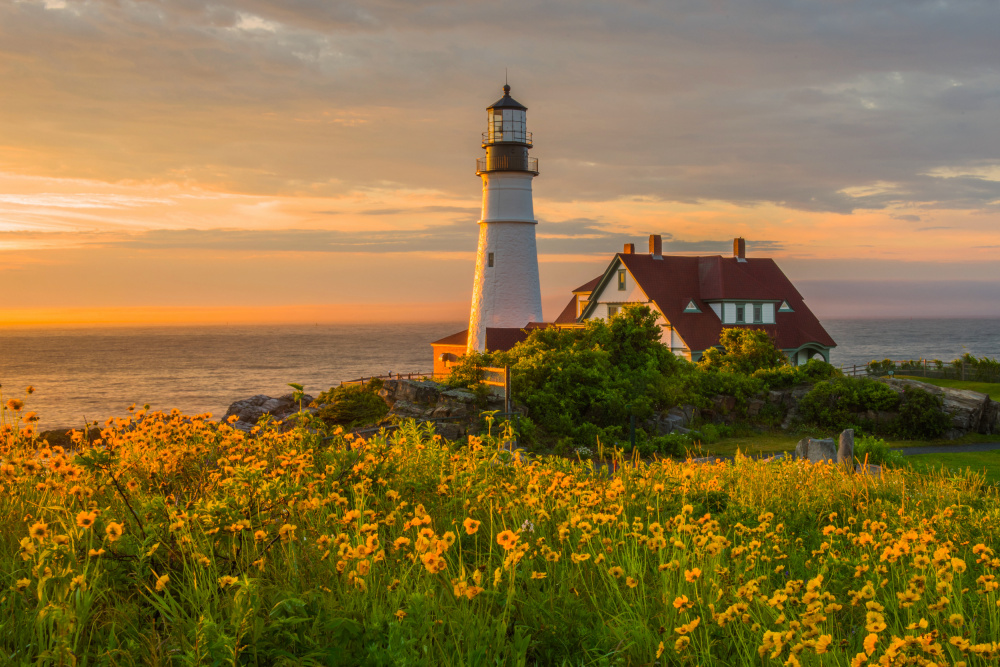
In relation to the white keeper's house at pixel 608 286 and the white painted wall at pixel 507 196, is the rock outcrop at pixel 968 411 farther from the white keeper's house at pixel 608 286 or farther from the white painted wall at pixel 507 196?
the white painted wall at pixel 507 196

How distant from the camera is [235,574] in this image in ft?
13.6

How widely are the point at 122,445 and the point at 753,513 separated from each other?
5818 millimetres

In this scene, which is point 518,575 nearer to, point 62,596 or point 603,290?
point 62,596

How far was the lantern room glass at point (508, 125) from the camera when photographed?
1382 inches

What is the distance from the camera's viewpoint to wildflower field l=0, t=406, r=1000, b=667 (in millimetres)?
3334

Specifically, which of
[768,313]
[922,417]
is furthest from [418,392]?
[768,313]

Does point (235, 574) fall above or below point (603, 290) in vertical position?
below

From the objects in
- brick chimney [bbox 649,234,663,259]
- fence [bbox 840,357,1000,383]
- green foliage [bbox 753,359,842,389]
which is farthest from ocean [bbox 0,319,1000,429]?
fence [bbox 840,357,1000,383]

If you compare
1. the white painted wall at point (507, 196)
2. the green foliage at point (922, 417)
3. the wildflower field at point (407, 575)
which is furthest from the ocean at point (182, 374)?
the wildflower field at point (407, 575)

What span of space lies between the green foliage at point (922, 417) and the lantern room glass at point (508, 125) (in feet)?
68.9

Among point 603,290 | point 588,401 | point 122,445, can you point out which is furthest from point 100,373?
point 122,445

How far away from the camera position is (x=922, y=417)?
21.4 meters

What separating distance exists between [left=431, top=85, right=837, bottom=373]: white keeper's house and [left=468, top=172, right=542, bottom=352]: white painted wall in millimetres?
49

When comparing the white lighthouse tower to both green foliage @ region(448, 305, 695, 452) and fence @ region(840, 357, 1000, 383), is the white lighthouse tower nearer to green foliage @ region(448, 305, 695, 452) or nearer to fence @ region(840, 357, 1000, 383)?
green foliage @ region(448, 305, 695, 452)
